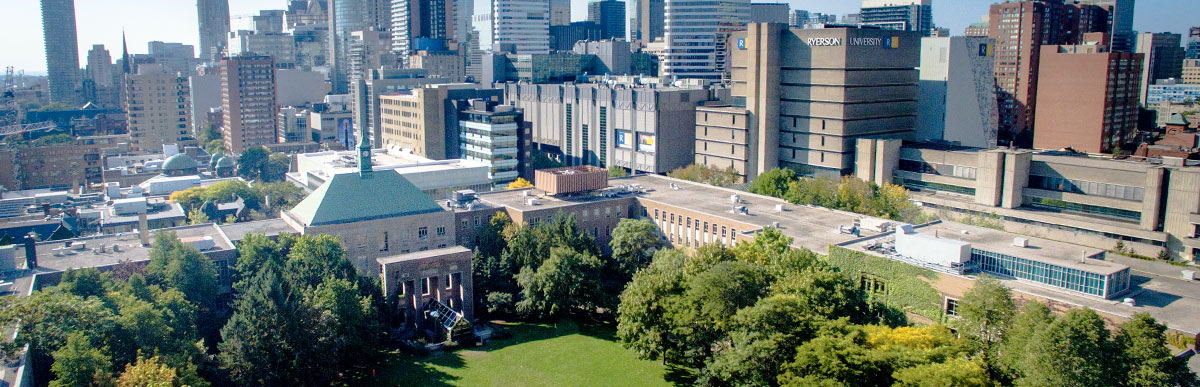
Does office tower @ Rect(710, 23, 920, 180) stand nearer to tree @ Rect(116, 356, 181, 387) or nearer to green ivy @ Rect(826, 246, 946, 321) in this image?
green ivy @ Rect(826, 246, 946, 321)

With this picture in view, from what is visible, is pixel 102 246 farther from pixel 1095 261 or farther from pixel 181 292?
pixel 1095 261

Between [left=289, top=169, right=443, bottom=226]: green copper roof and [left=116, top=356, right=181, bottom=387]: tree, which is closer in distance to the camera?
[left=116, top=356, right=181, bottom=387]: tree

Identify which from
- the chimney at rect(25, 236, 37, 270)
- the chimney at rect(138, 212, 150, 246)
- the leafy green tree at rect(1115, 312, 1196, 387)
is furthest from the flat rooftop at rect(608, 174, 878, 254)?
the chimney at rect(25, 236, 37, 270)

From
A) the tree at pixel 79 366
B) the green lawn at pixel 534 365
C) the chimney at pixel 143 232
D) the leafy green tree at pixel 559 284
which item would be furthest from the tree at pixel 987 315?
the chimney at pixel 143 232

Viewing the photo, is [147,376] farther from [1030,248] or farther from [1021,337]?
[1030,248]

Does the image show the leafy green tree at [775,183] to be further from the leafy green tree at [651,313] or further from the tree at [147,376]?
the tree at [147,376]

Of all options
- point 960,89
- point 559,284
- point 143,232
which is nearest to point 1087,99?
→ point 960,89

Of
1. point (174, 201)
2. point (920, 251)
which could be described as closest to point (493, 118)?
point (174, 201)
